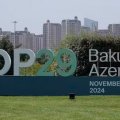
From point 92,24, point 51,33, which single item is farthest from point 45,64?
point 51,33

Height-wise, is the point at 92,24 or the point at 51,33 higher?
the point at 92,24

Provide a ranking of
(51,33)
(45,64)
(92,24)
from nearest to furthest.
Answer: (45,64)
(92,24)
(51,33)

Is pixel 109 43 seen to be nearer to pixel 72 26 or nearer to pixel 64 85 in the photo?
pixel 64 85

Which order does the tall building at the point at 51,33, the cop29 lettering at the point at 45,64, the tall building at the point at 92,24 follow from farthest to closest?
the tall building at the point at 51,33
the tall building at the point at 92,24
the cop29 lettering at the point at 45,64

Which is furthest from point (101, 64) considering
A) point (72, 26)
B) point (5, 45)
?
point (72, 26)

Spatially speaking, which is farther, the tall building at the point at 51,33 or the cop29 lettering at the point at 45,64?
the tall building at the point at 51,33

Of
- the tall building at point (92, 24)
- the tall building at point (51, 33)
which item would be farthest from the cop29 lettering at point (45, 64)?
the tall building at point (51, 33)

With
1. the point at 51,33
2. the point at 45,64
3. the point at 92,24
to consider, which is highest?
the point at 92,24

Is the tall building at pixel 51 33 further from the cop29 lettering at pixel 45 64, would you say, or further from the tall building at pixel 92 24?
the cop29 lettering at pixel 45 64

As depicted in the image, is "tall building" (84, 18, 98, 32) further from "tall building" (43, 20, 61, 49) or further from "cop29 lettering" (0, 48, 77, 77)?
"cop29 lettering" (0, 48, 77, 77)

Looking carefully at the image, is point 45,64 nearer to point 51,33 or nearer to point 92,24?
point 92,24

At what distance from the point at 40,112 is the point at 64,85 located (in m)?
11.1

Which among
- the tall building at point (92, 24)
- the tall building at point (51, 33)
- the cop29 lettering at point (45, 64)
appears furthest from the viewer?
the tall building at point (51, 33)

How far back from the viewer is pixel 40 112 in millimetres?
16672
